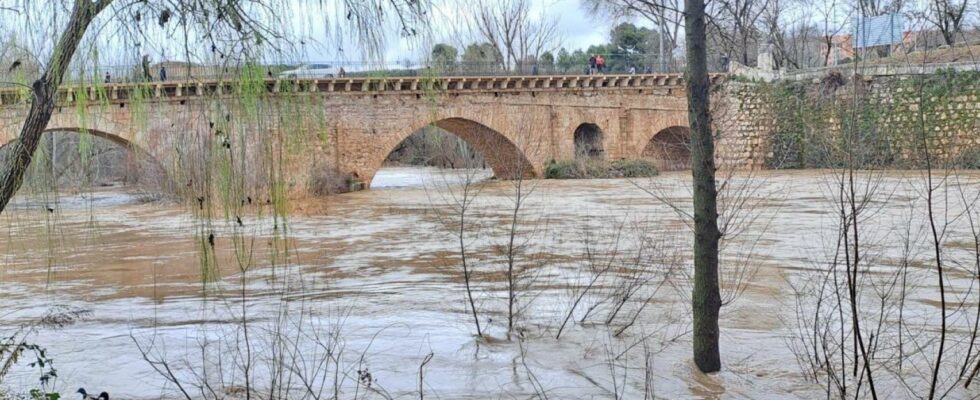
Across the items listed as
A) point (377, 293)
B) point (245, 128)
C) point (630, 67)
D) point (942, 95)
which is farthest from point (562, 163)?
point (245, 128)

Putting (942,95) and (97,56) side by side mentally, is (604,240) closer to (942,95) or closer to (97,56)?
(97,56)

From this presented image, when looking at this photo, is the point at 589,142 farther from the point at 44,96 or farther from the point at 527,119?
the point at 44,96

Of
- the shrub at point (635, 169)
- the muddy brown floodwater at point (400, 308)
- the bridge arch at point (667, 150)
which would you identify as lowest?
the muddy brown floodwater at point (400, 308)

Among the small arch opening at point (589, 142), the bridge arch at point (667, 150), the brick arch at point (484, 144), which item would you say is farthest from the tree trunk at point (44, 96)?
the bridge arch at point (667, 150)

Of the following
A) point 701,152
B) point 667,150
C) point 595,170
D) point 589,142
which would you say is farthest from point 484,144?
point 701,152

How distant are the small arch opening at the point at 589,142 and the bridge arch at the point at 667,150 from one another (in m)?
1.82

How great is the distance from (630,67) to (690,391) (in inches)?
1273

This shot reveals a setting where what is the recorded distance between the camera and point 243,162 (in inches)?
131

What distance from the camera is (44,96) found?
3.41 metres

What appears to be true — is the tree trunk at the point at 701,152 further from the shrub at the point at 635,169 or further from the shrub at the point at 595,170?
the shrub at the point at 595,170

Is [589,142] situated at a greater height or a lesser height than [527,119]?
lesser

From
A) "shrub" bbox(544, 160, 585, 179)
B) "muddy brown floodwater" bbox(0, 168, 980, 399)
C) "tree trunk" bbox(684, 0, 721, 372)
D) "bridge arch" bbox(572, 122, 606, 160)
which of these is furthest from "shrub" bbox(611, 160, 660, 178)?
"tree trunk" bbox(684, 0, 721, 372)

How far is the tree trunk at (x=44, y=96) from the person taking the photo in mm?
3277

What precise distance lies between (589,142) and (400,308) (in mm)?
27419
